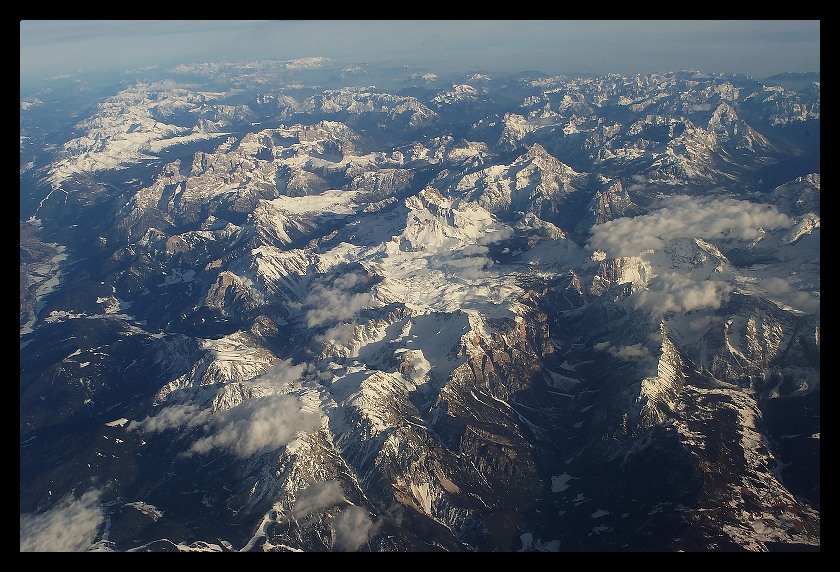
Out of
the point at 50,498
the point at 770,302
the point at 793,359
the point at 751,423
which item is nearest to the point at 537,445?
the point at 751,423

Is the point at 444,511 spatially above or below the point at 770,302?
below

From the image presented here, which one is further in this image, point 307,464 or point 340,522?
point 307,464

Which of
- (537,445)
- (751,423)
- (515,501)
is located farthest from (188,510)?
(751,423)

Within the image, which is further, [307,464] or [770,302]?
[770,302]
